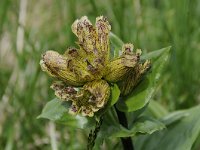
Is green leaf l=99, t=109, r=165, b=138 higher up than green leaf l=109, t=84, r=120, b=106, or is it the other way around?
green leaf l=109, t=84, r=120, b=106

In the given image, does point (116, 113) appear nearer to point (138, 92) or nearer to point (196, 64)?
point (138, 92)

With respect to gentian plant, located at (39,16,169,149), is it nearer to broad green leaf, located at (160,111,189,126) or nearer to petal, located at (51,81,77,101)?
petal, located at (51,81,77,101)

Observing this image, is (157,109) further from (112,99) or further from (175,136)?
(112,99)

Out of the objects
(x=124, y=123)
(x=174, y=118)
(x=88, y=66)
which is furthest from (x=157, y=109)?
(x=88, y=66)

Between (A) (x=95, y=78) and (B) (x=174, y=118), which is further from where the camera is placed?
(B) (x=174, y=118)

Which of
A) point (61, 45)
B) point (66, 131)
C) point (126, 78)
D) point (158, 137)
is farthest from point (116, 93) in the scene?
point (61, 45)

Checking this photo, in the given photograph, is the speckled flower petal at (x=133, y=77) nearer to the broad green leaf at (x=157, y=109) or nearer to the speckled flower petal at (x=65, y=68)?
the speckled flower petal at (x=65, y=68)

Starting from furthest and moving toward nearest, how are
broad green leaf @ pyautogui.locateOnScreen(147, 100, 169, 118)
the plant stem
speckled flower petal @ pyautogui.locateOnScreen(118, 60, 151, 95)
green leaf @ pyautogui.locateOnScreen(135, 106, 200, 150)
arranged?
broad green leaf @ pyautogui.locateOnScreen(147, 100, 169, 118) < green leaf @ pyautogui.locateOnScreen(135, 106, 200, 150) < the plant stem < speckled flower petal @ pyautogui.locateOnScreen(118, 60, 151, 95)

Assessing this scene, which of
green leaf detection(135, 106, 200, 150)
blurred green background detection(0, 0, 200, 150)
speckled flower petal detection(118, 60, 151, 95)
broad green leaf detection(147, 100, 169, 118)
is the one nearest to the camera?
speckled flower petal detection(118, 60, 151, 95)

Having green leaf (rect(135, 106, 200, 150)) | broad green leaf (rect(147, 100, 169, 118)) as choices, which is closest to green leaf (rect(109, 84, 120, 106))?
green leaf (rect(135, 106, 200, 150))

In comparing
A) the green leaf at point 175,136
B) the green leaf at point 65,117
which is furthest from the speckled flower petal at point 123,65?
the green leaf at point 175,136
